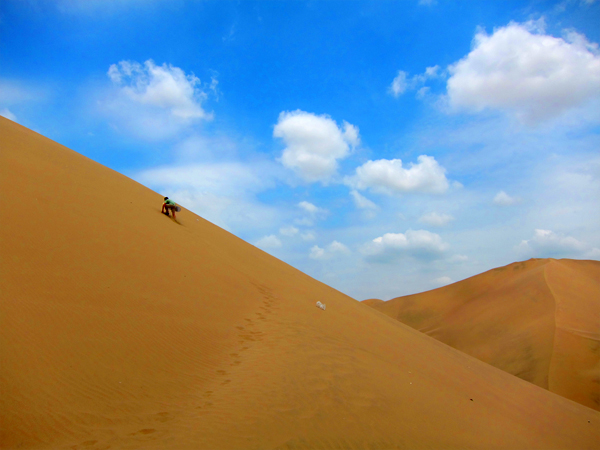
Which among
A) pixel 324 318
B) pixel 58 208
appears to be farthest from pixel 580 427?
pixel 58 208

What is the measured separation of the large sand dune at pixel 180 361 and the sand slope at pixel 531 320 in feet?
31.6

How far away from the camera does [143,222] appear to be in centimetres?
973

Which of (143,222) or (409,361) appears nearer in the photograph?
(409,361)

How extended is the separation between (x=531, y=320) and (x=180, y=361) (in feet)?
78.9

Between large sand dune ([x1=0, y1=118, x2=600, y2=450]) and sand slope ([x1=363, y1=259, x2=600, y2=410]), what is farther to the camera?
sand slope ([x1=363, y1=259, x2=600, y2=410])

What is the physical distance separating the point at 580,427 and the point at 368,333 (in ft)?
19.2

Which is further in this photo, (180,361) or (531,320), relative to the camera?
(531,320)

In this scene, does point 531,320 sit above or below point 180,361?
above

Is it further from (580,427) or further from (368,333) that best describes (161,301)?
(580,427)

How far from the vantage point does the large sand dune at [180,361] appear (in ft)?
12.3

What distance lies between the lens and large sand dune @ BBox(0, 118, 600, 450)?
12.3 ft

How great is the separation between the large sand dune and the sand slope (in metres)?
9.63

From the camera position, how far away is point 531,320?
22.4 metres

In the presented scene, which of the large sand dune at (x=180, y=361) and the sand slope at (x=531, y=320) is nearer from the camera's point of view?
the large sand dune at (x=180, y=361)
